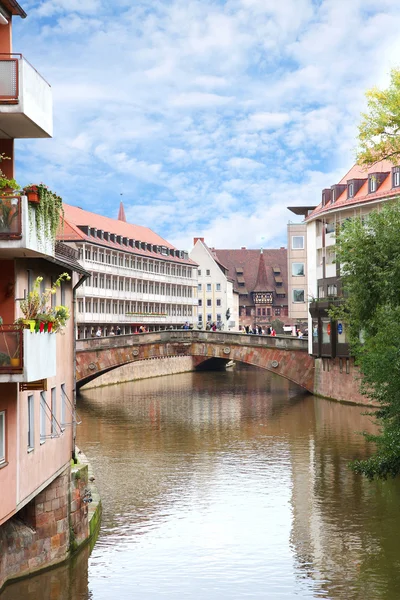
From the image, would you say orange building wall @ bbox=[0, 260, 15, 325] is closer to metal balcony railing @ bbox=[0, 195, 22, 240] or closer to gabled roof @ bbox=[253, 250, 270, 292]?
metal balcony railing @ bbox=[0, 195, 22, 240]

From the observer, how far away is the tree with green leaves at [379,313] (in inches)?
1159

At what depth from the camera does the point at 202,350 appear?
71.1 meters

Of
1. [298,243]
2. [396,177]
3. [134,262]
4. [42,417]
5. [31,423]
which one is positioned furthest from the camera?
[134,262]

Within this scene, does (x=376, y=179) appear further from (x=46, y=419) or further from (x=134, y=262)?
(x=134, y=262)

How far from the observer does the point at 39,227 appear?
19.2 meters

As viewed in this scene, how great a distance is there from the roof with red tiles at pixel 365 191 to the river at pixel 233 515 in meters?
13.9

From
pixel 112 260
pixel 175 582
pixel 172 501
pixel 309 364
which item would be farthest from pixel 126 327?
pixel 175 582

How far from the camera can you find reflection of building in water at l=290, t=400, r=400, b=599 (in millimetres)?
23953

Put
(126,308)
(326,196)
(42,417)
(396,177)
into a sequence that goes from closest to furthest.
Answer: (42,417), (396,177), (326,196), (126,308)

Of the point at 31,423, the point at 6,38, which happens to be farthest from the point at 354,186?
the point at 6,38

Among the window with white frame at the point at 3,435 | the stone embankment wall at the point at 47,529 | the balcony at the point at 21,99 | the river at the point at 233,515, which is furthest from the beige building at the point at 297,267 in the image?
the window with white frame at the point at 3,435

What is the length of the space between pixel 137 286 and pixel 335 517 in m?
74.1

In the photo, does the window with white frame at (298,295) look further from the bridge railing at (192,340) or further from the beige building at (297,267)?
the bridge railing at (192,340)

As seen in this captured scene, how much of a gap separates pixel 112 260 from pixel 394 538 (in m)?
70.6
